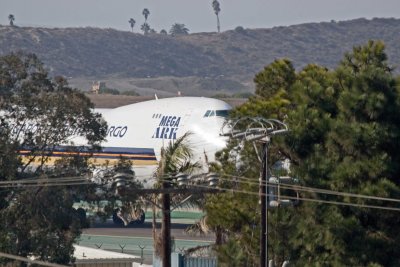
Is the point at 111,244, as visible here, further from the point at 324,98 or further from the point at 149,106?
the point at 324,98

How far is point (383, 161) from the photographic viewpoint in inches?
1892

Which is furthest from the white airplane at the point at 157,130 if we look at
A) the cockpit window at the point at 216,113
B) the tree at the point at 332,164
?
the tree at the point at 332,164

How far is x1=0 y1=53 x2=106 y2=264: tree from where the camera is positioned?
182ft

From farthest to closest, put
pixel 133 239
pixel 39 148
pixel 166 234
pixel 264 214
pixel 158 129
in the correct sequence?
pixel 158 129, pixel 133 239, pixel 39 148, pixel 264 214, pixel 166 234

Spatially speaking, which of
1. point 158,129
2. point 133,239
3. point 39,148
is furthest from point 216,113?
point 39,148

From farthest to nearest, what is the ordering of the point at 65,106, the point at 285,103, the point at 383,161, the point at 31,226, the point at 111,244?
the point at 111,244, the point at 65,106, the point at 31,226, the point at 285,103, the point at 383,161

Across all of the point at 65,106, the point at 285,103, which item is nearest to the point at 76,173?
the point at 65,106

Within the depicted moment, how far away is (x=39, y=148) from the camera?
196ft

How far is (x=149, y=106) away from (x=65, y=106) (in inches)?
914

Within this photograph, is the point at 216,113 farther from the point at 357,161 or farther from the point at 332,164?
the point at 357,161

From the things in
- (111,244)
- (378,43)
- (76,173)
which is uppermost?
(378,43)

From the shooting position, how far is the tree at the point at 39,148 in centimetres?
5534

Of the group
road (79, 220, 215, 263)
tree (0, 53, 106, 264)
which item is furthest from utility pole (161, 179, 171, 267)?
road (79, 220, 215, 263)

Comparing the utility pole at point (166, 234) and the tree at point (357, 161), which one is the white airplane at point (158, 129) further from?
the utility pole at point (166, 234)
